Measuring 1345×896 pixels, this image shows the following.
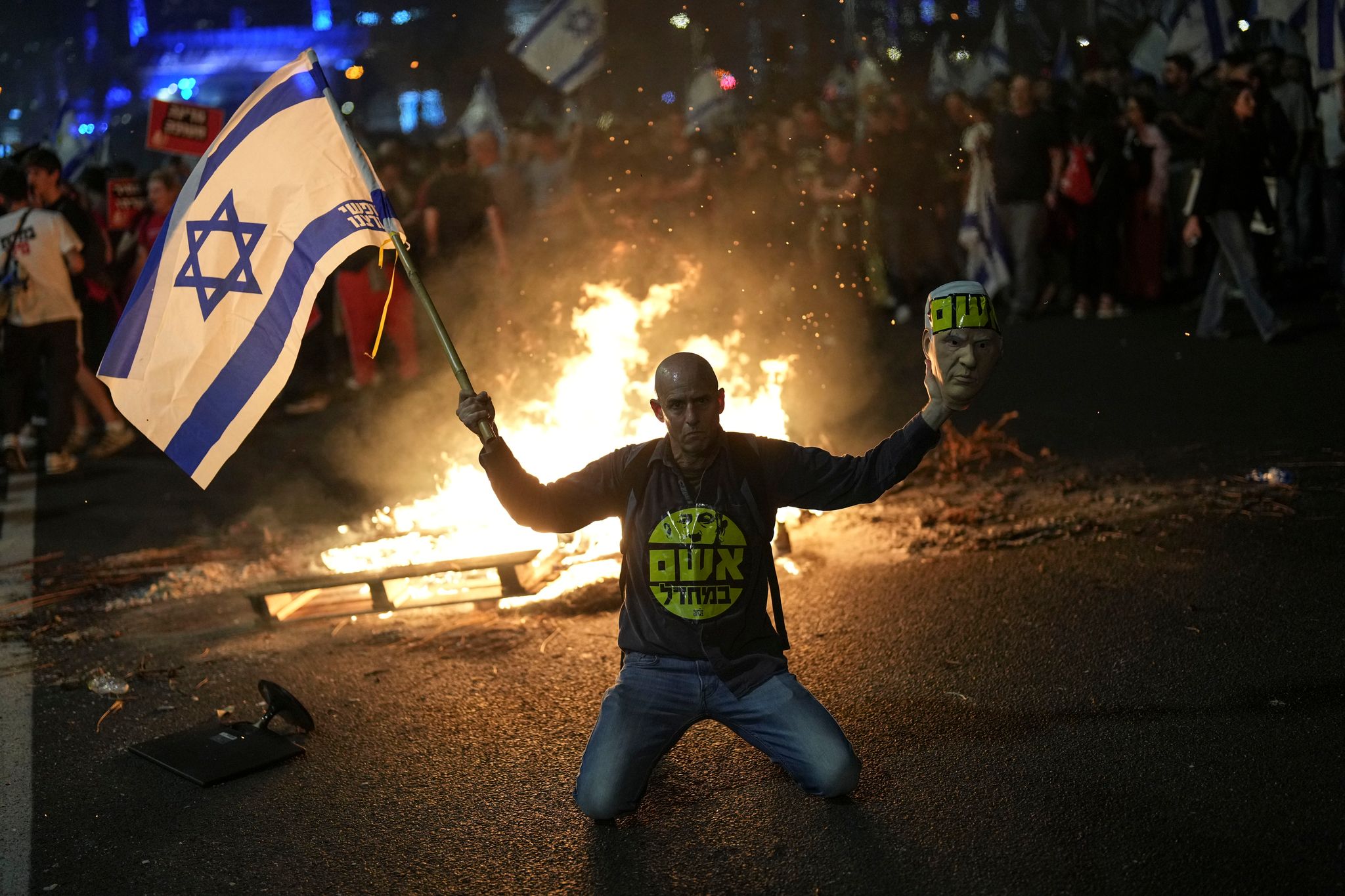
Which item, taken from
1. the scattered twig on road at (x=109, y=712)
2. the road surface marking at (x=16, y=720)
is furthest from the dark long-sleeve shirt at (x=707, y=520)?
the scattered twig on road at (x=109, y=712)

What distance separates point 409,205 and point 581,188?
2.24 metres

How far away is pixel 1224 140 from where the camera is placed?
10359 mm

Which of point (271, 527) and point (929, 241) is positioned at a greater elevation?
point (929, 241)

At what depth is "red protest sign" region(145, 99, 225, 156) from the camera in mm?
11203

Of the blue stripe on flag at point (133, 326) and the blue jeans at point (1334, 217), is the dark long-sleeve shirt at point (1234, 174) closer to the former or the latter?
the blue jeans at point (1334, 217)

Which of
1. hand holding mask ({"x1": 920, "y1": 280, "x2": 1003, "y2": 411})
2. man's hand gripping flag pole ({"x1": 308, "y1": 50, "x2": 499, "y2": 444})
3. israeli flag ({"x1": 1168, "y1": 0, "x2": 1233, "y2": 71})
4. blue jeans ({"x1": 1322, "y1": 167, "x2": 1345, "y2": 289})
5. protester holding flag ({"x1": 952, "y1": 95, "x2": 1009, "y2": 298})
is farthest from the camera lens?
israeli flag ({"x1": 1168, "y1": 0, "x2": 1233, "y2": 71})

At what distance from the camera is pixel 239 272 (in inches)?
185

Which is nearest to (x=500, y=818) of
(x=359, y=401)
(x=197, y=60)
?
(x=359, y=401)

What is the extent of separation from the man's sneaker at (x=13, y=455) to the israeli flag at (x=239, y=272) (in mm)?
7041

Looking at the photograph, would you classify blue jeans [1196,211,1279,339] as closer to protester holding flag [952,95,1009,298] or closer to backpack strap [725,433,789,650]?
protester holding flag [952,95,1009,298]

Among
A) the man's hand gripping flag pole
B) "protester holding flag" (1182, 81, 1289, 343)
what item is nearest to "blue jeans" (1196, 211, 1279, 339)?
"protester holding flag" (1182, 81, 1289, 343)

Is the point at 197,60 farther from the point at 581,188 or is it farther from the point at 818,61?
the point at 581,188

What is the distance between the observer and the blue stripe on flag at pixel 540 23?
13.9 metres

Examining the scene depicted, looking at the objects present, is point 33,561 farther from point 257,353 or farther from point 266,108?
point 266,108
